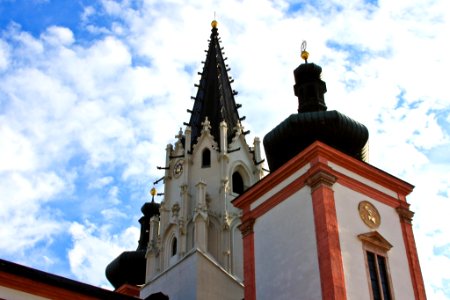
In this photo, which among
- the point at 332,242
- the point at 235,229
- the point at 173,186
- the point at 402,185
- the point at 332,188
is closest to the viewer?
the point at 332,242

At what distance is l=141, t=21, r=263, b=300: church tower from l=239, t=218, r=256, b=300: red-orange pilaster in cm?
456

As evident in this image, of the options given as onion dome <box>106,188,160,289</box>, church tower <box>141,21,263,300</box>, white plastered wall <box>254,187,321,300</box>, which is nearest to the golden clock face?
white plastered wall <box>254,187,321,300</box>

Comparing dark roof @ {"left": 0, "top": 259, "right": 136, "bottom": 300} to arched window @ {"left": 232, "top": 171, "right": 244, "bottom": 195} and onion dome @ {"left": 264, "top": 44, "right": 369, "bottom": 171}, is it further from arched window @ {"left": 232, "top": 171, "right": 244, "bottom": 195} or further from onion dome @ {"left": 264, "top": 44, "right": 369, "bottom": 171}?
arched window @ {"left": 232, "top": 171, "right": 244, "bottom": 195}

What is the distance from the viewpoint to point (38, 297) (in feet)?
46.5

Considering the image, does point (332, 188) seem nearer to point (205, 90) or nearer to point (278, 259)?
point (278, 259)

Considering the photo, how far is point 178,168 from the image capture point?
89.2 feet

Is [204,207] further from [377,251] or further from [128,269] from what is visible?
[377,251]

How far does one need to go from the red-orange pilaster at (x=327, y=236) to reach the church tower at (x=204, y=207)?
24.2 feet

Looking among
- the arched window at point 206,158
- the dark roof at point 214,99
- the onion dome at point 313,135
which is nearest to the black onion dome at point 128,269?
the arched window at point 206,158

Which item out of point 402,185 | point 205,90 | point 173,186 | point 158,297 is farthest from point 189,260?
point 205,90

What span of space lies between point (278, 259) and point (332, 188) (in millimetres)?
2331

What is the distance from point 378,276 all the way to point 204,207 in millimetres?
9603

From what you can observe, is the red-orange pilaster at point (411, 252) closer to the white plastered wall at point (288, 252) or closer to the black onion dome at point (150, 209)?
the white plastered wall at point (288, 252)

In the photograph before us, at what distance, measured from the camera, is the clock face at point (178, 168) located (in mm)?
26953
